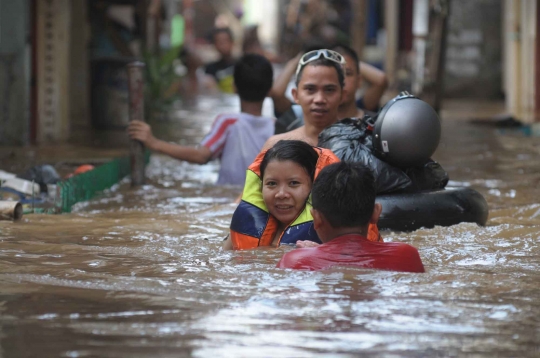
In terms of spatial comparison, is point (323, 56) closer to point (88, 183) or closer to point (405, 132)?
point (405, 132)

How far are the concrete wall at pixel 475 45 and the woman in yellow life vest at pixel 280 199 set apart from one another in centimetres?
1753

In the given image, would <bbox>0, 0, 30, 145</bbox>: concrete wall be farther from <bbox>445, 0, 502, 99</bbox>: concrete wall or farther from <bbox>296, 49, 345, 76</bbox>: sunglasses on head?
<bbox>445, 0, 502, 99</bbox>: concrete wall

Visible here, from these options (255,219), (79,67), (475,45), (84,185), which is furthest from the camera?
(475,45)

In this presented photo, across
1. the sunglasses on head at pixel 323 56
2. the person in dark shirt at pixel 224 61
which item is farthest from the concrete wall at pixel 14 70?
the person in dark shirt at pixel 224 61

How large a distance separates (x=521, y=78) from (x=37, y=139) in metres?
9.55

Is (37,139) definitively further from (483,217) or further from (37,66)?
(483,217)

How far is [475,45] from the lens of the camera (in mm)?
22047

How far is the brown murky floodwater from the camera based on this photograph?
3.53m

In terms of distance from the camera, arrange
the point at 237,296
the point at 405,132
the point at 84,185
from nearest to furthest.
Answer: the point at 237,296
the point at 405,132
the point at 84,185

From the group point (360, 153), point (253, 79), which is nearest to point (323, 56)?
point (360, 153)

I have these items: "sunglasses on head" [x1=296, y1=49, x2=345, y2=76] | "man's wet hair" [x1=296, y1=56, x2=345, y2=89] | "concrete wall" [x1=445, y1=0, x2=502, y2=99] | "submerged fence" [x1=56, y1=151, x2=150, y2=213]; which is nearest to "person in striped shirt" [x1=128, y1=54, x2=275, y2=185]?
"submerged fence" [x1=56, y1=151, x2=150, y2=213]

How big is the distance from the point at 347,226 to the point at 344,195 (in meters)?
0.17

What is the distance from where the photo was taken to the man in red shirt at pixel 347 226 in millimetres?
4430

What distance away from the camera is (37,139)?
12.5m
